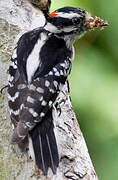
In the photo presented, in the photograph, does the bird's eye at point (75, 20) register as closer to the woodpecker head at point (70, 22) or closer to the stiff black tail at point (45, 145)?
the woodpecker head at point (70, 22)

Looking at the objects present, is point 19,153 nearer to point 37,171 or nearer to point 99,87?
point 37,171

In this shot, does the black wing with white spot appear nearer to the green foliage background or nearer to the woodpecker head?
the woodpecker head

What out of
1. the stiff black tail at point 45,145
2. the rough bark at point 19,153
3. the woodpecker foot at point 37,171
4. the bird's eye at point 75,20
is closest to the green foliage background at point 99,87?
the rough bark at point 19,153

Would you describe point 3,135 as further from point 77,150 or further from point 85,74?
point 85,74

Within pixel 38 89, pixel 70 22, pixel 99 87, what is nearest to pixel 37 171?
pixel 38 89

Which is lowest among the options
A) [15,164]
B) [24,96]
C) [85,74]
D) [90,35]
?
[15,164]

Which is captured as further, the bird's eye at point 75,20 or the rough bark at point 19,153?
the bird's eye at point 75,20

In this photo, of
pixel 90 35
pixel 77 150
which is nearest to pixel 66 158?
pixel 77 150
